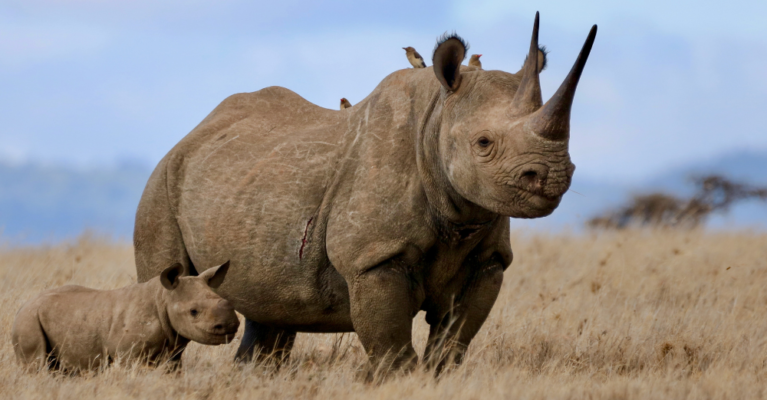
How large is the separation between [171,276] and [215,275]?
1.08 ft

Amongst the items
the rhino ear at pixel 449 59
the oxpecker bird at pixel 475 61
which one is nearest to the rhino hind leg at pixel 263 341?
the oxpecker bird at pixel 475 61

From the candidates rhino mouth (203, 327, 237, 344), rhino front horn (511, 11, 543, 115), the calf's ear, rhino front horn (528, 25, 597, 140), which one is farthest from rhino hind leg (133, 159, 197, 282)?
rhino front horn (528, 25, 597, 140)

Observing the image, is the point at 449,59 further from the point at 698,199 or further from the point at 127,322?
the point at 698,199

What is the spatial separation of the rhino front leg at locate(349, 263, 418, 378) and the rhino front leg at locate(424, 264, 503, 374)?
286 mm

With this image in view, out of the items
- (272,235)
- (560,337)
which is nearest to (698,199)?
(560,337)

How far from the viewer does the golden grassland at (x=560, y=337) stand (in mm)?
5695

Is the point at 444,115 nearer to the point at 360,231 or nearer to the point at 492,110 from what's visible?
the point at 492,110

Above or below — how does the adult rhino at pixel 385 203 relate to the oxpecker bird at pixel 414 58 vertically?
below

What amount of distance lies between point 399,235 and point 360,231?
0.83ft

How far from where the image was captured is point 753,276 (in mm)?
11336

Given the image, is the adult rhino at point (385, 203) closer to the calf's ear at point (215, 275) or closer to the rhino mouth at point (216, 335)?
the calf's ear at point (215, 275)

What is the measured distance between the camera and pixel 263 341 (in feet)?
25.0

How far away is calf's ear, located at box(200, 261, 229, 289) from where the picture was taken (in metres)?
6.12

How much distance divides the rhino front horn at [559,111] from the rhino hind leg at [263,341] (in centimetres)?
342
